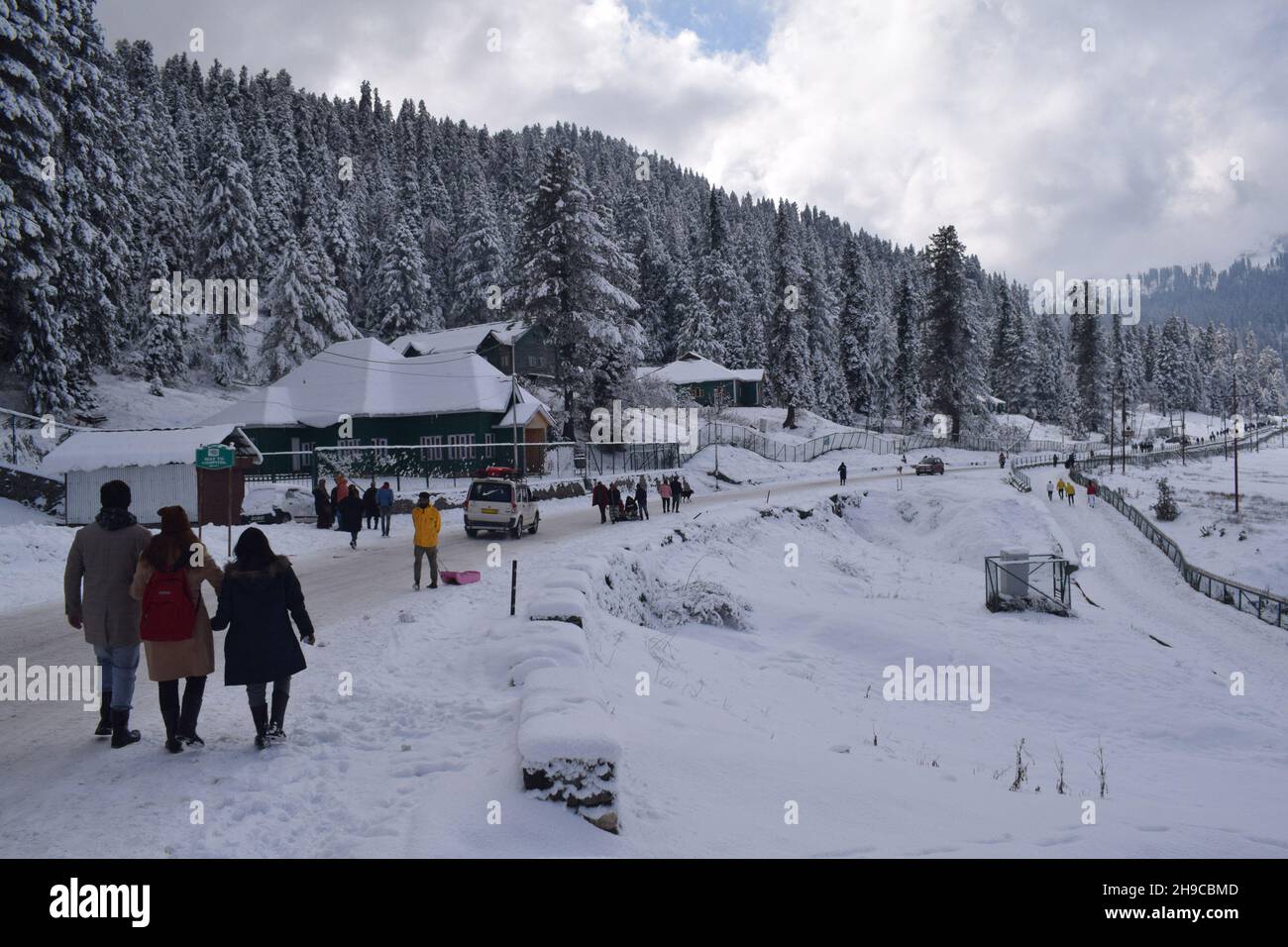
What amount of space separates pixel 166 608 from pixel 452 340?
55864 mm

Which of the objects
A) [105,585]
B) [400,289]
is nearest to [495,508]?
[105,585]

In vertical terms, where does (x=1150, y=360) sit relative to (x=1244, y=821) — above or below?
above

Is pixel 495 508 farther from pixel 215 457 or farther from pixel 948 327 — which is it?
pixel 948 327

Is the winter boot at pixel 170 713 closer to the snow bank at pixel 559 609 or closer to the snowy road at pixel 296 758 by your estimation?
the snowy road at pixel 296 758

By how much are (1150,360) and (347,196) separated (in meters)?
140

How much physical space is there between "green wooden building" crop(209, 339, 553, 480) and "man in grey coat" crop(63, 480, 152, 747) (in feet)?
110

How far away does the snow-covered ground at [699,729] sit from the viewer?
206 inches

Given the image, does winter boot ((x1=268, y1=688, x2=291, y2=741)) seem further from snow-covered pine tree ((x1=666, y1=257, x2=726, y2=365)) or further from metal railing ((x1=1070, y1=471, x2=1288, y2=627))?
snow-covered pine tree ((x1=666, y1=257, x2=726, y2=365))

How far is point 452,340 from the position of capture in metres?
59.6

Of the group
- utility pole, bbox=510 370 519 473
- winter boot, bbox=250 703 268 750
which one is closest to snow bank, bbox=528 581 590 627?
winter boot, bbox=250 703 268 750

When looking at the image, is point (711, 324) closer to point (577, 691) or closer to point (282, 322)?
point (282, 322)

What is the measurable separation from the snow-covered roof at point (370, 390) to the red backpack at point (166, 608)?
36013mm
